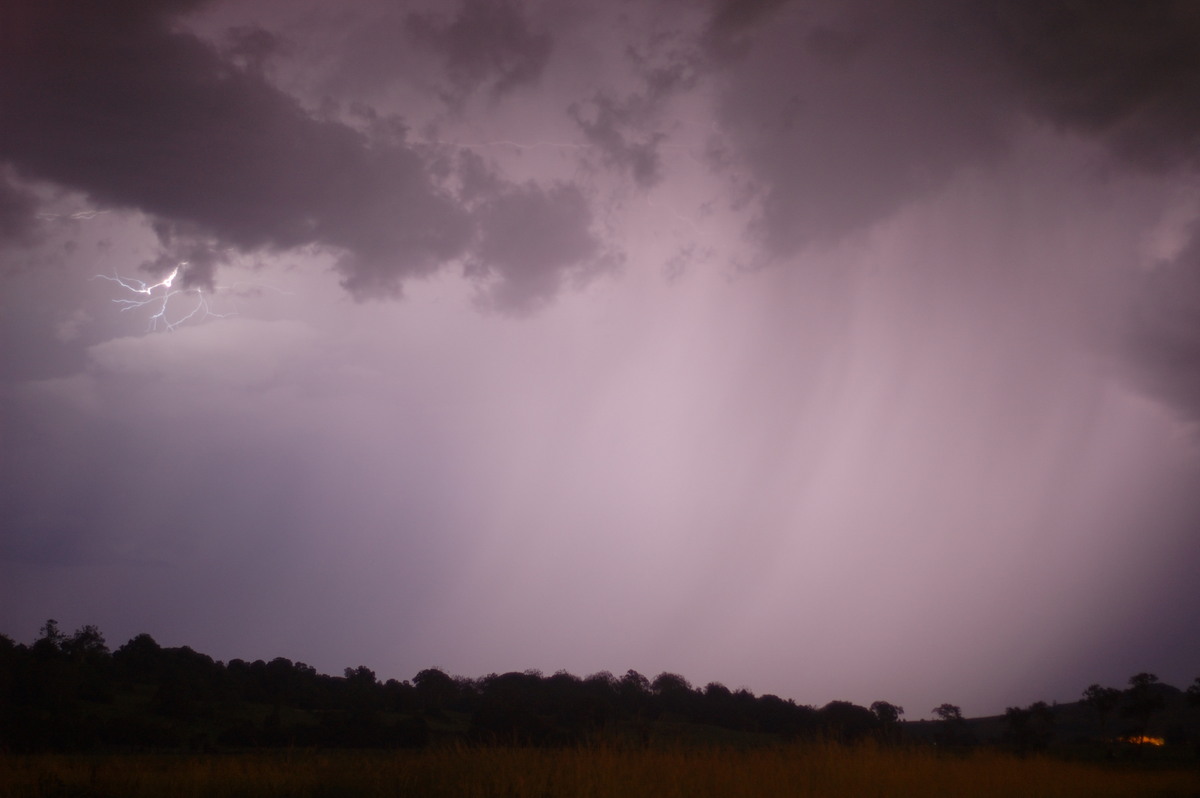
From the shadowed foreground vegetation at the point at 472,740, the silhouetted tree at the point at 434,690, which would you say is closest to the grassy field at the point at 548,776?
the shadowed foreground vegetation at the point at 472,740

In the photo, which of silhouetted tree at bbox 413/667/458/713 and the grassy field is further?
silhouetted tree at bbox 413/667/458/713

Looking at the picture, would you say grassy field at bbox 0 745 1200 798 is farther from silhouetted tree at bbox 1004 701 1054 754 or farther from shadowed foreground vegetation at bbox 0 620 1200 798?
silhouetted tree at bbox 1004 701 1054 754

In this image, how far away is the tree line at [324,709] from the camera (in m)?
32.2

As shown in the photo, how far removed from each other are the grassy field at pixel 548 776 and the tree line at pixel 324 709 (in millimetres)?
2032

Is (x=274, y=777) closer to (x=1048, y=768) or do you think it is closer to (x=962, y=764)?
(x=962, y=764)

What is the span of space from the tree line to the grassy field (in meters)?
2.03

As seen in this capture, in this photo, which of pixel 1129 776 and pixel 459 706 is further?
pixel 459 706

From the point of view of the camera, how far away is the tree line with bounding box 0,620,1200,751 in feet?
106

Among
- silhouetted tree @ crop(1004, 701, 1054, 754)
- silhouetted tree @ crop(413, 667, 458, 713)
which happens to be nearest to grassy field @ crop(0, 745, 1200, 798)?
silhouetted tree @ crop(413, 667, 458, 713)

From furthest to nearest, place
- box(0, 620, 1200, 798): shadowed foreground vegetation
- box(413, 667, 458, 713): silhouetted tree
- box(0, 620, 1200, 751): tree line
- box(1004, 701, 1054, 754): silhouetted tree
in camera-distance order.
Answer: box(1004, 701, 1054, 754): silhouetted tree
box(413, 667, 458, 713): silhouetted tree
box(0, 620, 1200, 751): tree line
box(0, 620, 1200, 798): shadowed foreground vegetation

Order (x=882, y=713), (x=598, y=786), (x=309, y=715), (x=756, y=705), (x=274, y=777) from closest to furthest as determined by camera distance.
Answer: (x=598, y=786) < (x=274, y=777) < (x=309, y=715) < (x=882, y=713) < (x=756, y=705)

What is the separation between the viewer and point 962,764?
67.6 ft

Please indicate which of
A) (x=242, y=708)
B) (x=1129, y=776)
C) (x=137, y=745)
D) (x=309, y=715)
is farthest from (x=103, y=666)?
(x=1129, y=776)

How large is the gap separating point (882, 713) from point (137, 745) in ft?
148
